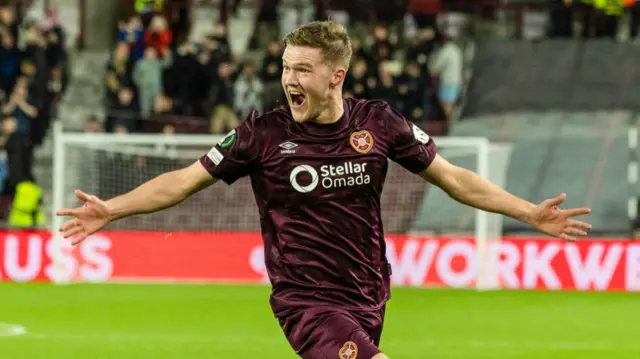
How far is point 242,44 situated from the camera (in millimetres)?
23906

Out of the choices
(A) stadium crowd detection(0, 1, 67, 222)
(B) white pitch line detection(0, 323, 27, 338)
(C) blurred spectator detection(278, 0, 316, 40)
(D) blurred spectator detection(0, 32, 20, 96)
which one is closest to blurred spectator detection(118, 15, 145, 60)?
(A) stadium crowd detection(0, 1, 67, 222)

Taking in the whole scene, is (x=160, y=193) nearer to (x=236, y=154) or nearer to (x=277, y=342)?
(x=236, y=154)

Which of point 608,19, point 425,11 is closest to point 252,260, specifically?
point 425,11

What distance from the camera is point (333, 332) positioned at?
580 centimetres

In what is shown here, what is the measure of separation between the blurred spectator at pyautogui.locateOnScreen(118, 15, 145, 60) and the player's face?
15975mm

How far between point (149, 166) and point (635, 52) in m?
8.39

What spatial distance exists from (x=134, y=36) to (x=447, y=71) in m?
5.22

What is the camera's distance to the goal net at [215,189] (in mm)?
17125

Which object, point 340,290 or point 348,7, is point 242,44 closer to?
point 348,7

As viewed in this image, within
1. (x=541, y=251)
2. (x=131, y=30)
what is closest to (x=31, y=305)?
(x=541, y=251)

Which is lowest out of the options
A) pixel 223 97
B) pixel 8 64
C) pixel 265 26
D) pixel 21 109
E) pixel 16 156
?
pixel 16 156

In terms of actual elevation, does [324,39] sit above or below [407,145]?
above

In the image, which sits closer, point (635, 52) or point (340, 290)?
point (340, 290)

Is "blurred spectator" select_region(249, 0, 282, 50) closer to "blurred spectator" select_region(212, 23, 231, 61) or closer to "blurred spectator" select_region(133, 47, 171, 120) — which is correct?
"blurred spectator" select_region(212, 23, 231, 61)
